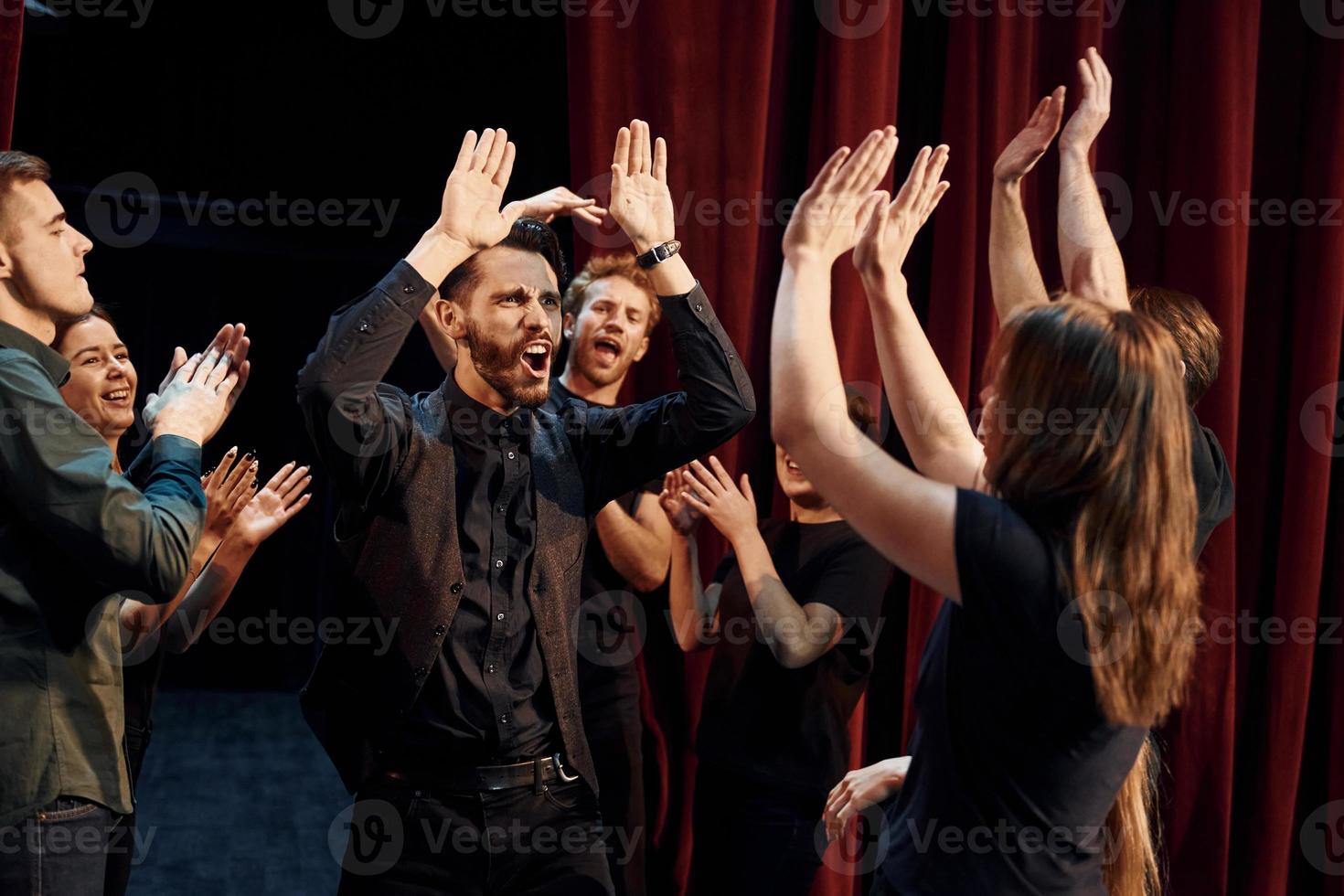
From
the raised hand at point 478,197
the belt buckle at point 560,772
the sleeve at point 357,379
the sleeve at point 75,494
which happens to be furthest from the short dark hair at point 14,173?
the belt buckle at point 560,772

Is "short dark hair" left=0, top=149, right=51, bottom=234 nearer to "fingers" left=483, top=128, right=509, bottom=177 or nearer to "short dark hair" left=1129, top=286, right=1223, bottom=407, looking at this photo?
"fingers" left=483, top=128, right=509, bottom=177

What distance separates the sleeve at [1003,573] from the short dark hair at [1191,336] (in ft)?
3.14

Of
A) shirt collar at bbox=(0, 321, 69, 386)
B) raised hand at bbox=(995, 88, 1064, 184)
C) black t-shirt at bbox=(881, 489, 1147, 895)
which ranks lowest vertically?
black t-shirt at bbox=(881, 489, 1147, 895)

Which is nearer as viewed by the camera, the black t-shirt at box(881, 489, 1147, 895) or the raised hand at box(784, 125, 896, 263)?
the black t-shirt at box(881, 489, 1147, 895)

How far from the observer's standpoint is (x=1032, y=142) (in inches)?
82.4

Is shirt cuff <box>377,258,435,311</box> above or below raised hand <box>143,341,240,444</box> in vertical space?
above

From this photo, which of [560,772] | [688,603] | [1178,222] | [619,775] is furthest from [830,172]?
[1178,222]

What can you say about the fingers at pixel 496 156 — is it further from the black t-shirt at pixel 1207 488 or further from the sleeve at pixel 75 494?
the black t-shirt at pixel 1207 488

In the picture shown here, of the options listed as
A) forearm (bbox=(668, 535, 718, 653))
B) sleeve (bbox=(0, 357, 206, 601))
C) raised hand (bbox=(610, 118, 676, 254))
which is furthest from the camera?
forearm (bbox=(668, 535, 718, 653))

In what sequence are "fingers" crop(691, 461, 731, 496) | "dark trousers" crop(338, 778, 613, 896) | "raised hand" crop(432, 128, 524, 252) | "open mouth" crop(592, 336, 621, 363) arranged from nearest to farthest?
1. "dark trousers" crop(338, 778, 613, 896)
2. "raised hand" crop(432, 128, 524, 252)
3. "fingers" crop(691, 461, 731, 496)
4. "open mouth" crop(592, 336, 621, 363)

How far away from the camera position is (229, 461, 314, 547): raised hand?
2.28 m

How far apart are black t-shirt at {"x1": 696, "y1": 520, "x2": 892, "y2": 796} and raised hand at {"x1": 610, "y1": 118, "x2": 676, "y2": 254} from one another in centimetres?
77

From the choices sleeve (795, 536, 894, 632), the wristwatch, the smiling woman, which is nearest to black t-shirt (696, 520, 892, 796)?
sleeve (795, 536, 894, 632)

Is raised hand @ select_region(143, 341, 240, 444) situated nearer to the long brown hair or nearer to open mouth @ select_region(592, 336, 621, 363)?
open mouth @ select_region(592, 336, 621, 363)
